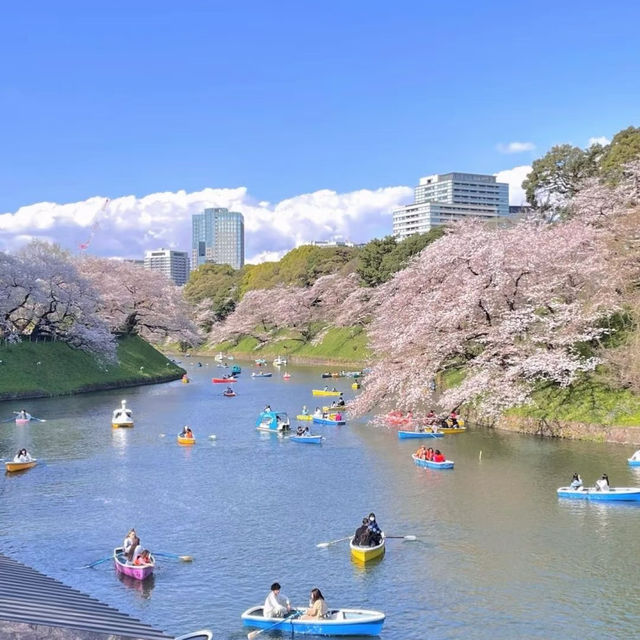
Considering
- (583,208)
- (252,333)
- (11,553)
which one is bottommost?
(11,553)

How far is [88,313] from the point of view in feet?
242

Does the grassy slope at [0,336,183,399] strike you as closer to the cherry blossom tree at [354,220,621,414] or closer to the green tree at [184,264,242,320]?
the cherry blossom tree at [354,220,621,414]

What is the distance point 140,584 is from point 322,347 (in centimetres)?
9227

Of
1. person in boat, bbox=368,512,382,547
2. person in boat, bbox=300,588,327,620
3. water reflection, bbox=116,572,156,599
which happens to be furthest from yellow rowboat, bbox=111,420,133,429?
person in boat, bbox=300,588,327,620

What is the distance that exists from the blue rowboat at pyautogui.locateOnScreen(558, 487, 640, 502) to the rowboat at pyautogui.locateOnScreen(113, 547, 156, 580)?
16.2 m

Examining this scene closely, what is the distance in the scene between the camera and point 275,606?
18.3 m

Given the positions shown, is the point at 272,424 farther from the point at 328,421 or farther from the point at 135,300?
the point at 135,300

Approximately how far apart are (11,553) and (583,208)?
47049mm

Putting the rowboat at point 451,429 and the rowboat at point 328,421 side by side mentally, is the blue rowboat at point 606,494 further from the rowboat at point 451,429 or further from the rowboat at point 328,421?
the rowboat at point 328,421

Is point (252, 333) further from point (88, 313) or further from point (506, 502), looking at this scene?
point (506, 502)

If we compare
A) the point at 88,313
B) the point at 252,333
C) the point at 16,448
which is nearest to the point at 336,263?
the point at 252,333

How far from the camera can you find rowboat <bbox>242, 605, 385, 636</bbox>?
17.5 meters

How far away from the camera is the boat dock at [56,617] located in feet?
42.7

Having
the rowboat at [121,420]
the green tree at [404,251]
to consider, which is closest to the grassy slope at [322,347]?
the green tree at [404,251]
